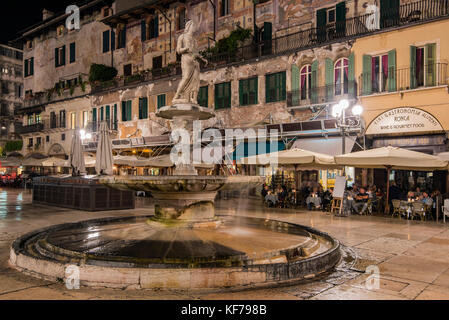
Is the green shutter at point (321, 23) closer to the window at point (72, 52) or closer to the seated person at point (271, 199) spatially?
the seated person at point (271, 199)

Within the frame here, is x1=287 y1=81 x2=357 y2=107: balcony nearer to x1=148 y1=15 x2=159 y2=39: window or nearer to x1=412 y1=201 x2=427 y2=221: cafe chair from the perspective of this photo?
x1=412 y1=201 x2=427 y2=221: cafe chair

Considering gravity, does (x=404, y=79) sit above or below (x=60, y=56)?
below

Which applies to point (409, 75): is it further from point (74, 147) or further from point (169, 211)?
point (74, 147)

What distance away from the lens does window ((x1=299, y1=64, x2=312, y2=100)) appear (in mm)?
Result: 18406

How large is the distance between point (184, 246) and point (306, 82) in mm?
14640

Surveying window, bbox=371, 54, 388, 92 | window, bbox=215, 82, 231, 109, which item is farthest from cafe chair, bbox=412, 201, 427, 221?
window, bbox=215, 82, 231, 109

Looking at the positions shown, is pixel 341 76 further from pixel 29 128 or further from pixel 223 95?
pixel 29 128

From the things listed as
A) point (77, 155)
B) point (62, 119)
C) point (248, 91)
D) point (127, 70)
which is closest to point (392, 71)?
point (248, 91)

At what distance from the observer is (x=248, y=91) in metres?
20.7

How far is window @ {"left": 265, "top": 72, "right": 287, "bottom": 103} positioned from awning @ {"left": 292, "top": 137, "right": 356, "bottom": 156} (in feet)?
8.56

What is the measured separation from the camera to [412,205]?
12.0m

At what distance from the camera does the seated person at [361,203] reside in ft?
43.1
